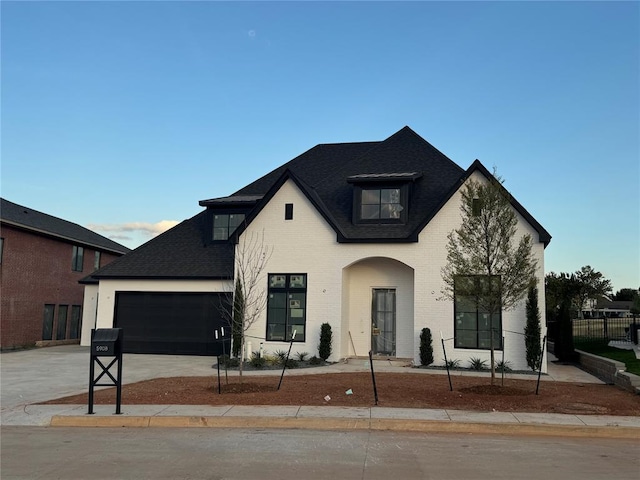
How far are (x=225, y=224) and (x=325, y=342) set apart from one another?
7568mm

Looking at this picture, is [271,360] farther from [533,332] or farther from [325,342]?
[533,332]

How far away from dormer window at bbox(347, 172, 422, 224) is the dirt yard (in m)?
7.04

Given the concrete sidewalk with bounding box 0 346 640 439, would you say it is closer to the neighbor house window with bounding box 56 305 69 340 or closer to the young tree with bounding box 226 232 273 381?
the young tree with bounding box 226 232 273 381

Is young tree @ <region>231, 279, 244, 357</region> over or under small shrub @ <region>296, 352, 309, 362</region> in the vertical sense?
over

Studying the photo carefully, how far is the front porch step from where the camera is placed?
19.1 m

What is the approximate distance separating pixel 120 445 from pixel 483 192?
9.61 meters

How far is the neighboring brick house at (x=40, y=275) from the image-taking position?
86.7 feet

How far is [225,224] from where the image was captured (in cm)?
2423

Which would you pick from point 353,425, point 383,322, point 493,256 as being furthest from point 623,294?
point 353,425

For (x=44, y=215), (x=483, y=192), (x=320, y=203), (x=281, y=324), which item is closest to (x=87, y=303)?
(x=44, y=215)

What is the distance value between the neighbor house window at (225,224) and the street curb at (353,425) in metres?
14.0

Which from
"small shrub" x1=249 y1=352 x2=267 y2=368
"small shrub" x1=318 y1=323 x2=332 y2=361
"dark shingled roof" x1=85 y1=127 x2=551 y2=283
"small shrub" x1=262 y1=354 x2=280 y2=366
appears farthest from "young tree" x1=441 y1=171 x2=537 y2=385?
"small shrub" x1=262 y1=354 x2=280 y2=366

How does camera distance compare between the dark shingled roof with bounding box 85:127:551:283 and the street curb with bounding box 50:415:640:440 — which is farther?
the dark shingled roof with bounding box 85:127:551:283

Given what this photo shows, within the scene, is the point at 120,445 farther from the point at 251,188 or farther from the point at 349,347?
the point at 251,188
